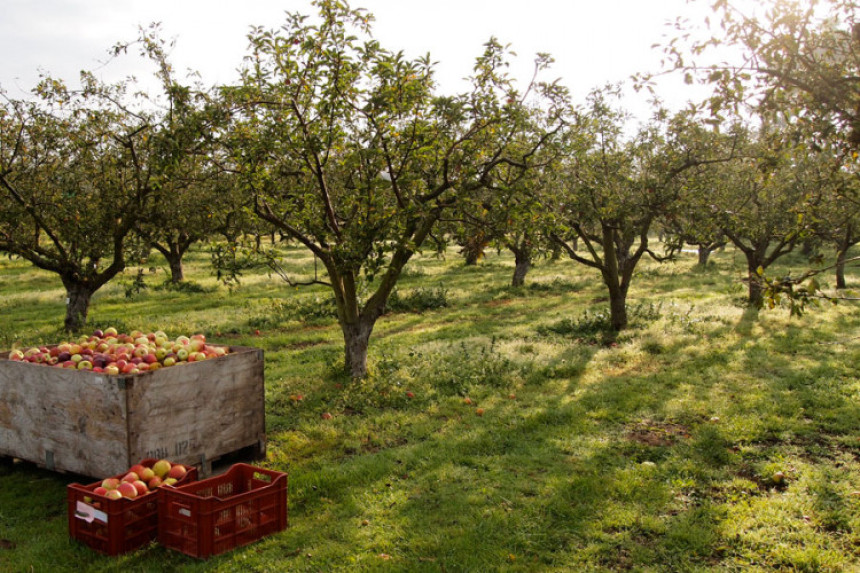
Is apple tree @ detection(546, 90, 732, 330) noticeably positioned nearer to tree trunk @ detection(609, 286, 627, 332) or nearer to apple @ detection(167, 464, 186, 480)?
tree trunk @ detection(609, 286, 627, 332)

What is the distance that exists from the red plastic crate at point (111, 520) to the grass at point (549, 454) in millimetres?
141

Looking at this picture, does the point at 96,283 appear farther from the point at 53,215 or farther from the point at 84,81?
the point at 84,81

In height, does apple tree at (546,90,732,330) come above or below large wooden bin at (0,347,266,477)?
above

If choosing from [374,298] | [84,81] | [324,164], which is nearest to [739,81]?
[324,164]

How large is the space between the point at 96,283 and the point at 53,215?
2154 millimetres

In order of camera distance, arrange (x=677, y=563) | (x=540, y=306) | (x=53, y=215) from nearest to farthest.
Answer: (x=677, y=563) → (x=53, y=215) → (x=540, y=306)

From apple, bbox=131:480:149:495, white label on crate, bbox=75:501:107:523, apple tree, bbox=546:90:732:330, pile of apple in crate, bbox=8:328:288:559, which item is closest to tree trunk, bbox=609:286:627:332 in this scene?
apple tree, bbox=546:90:732:330

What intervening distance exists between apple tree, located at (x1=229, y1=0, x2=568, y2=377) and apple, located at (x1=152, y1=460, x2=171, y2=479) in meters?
4.05

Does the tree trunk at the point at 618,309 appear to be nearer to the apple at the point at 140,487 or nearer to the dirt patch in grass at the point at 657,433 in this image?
the dirt patch in grass at the point at 657,433

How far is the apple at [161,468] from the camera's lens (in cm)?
670

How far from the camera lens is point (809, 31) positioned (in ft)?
21.6

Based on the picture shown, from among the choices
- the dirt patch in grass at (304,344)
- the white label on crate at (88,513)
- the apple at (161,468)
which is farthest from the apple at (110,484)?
the dirt patch in grass at (304,344)

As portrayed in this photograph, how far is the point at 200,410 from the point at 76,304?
12743 mm

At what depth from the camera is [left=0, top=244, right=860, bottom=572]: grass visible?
6.04 metres
